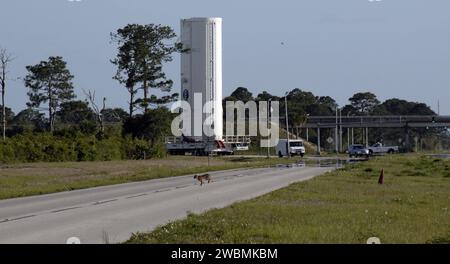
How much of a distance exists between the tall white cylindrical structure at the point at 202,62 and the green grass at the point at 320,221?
47.2 meters

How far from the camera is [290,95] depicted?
16862 cm

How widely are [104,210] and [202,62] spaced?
5282cm

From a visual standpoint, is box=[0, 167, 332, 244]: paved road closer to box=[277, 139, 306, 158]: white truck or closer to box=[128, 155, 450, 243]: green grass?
box=[128, 155, 450, 243]: green grass

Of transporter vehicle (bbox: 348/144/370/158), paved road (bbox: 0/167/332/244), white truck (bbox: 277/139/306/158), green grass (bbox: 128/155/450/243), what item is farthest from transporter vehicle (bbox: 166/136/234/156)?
green grass (bbox: 128/155/450/243)

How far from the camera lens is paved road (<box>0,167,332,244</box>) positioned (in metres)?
14.5

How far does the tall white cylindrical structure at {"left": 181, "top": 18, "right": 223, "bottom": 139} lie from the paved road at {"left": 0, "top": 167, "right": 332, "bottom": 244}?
40.4 m

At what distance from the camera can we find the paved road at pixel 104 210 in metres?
14.5

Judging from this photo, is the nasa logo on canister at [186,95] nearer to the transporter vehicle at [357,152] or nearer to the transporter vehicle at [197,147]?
the transporter vehicle at [197,147]

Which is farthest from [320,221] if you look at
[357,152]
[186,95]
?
[357,152]

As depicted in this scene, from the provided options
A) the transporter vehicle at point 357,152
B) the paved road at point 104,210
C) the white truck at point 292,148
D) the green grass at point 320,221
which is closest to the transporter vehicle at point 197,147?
the white truck at point 292,148

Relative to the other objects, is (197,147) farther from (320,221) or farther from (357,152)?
(320,221)

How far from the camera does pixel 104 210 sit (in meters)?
20.0

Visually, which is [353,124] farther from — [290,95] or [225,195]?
[225,195]
